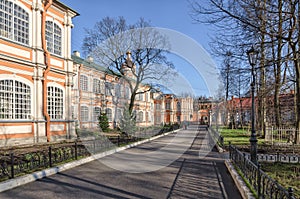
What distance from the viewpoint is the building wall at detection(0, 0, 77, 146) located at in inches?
499

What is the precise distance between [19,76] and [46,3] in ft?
17.7

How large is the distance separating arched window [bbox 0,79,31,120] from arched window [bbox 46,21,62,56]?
3652mm

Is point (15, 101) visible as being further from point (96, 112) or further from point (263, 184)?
point (96, 112)

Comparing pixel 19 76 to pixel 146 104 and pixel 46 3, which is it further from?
pixel 146 104

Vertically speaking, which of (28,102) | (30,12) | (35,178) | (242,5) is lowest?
(35,178)

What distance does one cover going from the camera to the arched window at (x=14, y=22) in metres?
12.6

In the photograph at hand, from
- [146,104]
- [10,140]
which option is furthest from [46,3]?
[146,104]

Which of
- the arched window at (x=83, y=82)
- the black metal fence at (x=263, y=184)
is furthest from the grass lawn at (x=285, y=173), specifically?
the arched window at (x=83, y=82)

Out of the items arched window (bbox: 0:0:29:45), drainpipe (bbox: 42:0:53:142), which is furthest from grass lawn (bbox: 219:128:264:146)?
arched window (bbox: 0:0:29:45)

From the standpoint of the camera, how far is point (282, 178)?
6215mm

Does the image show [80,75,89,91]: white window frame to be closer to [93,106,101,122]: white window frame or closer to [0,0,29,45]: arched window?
[93,106,101,122]: white window frame

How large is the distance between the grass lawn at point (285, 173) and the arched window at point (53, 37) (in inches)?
588

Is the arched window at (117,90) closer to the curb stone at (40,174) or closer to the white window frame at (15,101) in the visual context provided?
the white window frame at (15,101)

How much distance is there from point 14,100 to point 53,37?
5522mm
